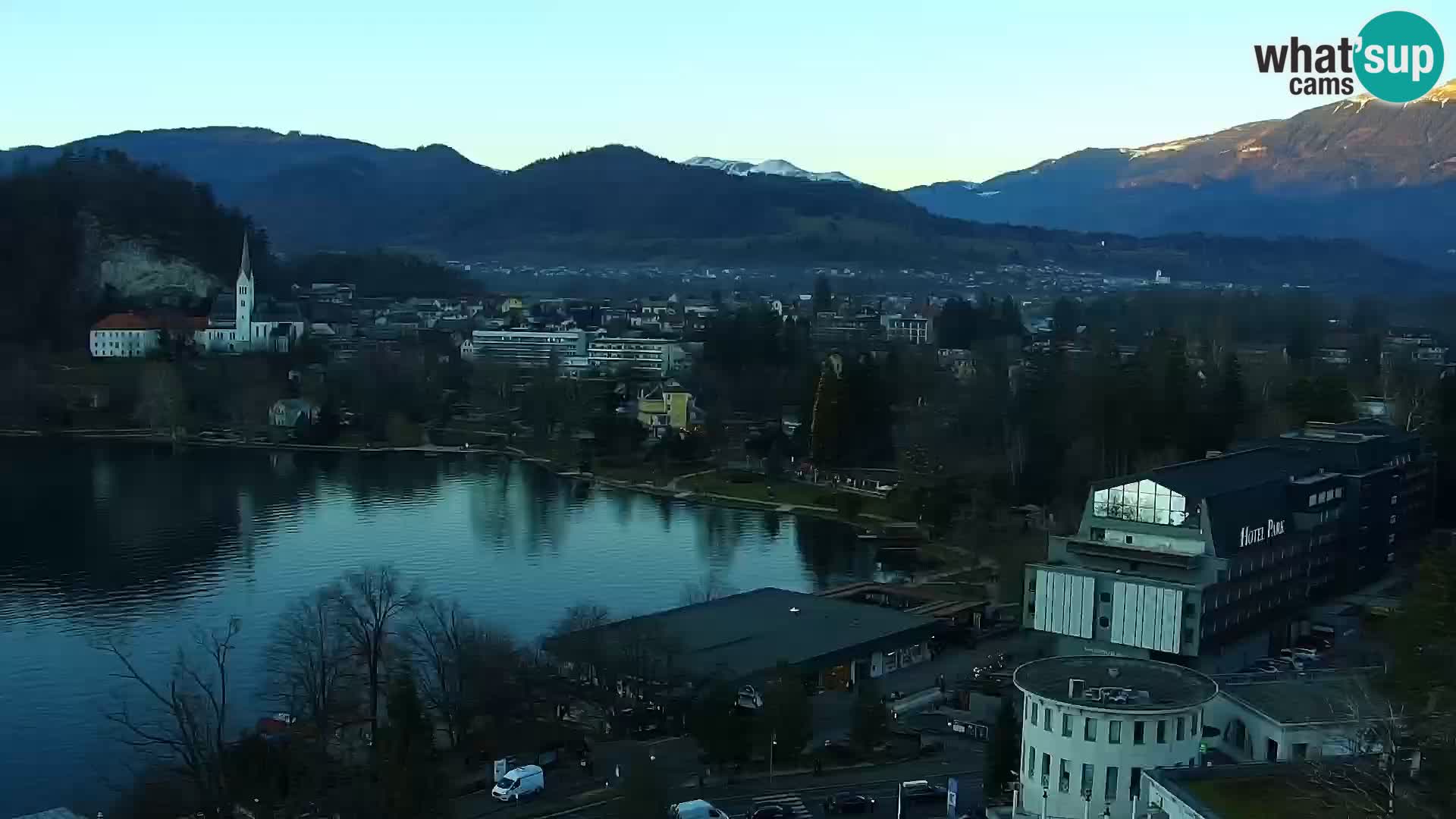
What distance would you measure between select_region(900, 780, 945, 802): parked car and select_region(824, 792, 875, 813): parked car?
5.5 inches

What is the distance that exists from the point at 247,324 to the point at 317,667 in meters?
17.3

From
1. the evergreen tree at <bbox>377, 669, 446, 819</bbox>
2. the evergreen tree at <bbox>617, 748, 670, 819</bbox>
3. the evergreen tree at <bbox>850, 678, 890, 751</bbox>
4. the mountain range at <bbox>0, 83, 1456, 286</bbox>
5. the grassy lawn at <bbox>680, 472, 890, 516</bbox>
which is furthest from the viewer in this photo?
the mountain range at <bbox>0, 83, 1456, 286</bbox>

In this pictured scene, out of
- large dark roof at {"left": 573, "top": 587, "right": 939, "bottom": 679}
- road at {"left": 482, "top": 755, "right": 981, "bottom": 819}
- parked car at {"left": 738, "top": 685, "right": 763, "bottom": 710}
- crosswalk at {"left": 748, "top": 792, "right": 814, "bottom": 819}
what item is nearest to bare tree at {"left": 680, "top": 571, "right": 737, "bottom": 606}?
large dark roof at {"left": 573, "top": 587, "right": 939, "bottom": 679}

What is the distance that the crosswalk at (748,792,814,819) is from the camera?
541 cm

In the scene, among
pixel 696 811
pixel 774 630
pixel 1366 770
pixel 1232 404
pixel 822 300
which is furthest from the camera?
pixel 822 300

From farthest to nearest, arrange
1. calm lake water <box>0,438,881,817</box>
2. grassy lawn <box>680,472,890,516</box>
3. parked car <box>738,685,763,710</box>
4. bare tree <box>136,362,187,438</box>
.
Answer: bare tree <box>136,362,187,438</box>
grassy lawn <box>680,472,890,516</box>
calm lake water <box>0,438,881,817</box>
parked car <box>738,685,763,710</box>

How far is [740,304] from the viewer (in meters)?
33.2

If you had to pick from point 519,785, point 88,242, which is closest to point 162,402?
point 88,242

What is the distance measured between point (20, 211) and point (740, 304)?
15.0 m

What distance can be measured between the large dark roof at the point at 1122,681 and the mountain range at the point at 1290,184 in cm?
4958

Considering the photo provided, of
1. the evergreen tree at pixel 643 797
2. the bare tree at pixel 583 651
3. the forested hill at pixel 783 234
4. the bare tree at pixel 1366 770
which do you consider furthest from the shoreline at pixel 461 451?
the forested hill at pixel 783 234

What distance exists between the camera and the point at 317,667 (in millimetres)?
6648

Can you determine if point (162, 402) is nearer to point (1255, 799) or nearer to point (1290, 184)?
point (1255, 799)

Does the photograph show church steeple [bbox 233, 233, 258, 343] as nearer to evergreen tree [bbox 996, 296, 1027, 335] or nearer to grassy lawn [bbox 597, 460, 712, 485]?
grassy lawn [bbox 597, 460, 712, 485]
